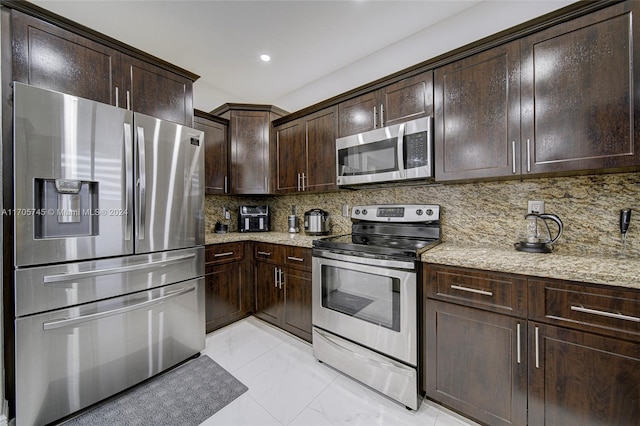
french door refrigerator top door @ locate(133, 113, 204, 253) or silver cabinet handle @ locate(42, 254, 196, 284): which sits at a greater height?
french door refrigerator top door @ locate(133, 113, 204, 253)

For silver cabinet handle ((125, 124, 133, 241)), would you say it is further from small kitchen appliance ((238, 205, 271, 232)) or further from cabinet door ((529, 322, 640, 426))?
cabinet door ((529, 322, 640, 426))

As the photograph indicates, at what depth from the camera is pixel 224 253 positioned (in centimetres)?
254

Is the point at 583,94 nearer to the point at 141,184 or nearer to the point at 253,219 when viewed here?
the point at 141,184

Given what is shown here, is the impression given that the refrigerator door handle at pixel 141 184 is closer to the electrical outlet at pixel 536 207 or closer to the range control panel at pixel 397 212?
the range control panel at pixel 397 212

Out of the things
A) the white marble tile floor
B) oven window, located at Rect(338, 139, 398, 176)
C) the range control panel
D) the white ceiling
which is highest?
the white ceiling

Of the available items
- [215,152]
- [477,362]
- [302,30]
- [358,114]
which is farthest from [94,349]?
[302,30]

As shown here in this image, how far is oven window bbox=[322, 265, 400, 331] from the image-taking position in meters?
1.67

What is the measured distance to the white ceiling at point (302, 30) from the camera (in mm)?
1934

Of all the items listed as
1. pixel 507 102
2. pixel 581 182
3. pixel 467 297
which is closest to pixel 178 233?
pixel 467 297

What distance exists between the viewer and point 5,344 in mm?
1372

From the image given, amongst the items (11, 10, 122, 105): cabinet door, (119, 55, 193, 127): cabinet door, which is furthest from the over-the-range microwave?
(11, 10, 122, 105): cabinet door

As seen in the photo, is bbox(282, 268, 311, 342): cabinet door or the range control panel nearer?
the range control panel

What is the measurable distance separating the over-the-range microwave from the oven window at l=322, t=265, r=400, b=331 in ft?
2.70

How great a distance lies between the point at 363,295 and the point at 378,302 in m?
0.13
